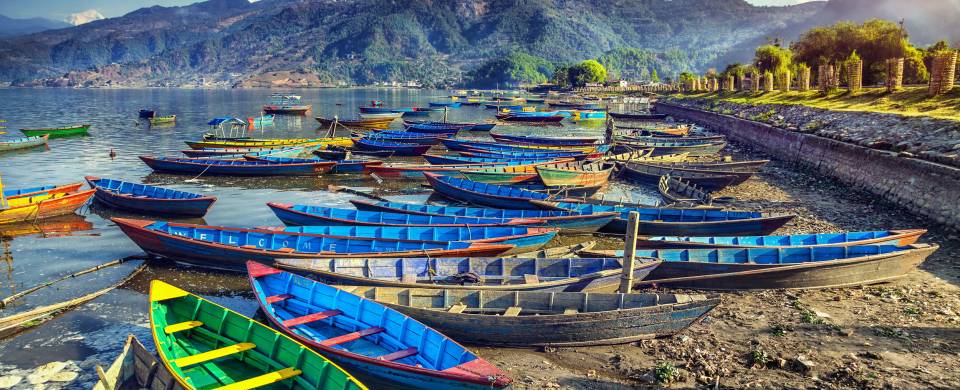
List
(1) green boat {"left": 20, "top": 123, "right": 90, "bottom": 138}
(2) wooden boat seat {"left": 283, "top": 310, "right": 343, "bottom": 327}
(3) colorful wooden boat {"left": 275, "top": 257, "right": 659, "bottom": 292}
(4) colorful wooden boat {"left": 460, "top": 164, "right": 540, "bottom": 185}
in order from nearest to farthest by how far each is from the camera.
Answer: (2) wooden boat seat {"left": 283, "top": 310, "right": 343, "bottom": 327} → (3) colorful wooden boat {"left": 275, "top": 257, "right": 659, "bottom": 292} → (4) colorful wooden boat {"left": 460, "top": 164, "right": 540, "bottom": 185} → (1) green boat {"left": 20, "top": 123, "right": 90, "bottom": 138}

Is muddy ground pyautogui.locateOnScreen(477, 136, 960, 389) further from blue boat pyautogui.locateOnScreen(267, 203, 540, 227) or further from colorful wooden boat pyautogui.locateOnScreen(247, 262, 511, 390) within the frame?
blue boat pyautogui.locateOnScreen(267, 203, 540, 227)

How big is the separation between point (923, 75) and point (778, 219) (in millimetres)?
40349

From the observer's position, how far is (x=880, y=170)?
26.7 metres

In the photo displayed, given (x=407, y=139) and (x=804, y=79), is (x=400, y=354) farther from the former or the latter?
(x=804, y=79)

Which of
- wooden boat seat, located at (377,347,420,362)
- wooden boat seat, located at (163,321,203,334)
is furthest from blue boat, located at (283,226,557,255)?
wooden boat seat, located at (377,347,420,362)

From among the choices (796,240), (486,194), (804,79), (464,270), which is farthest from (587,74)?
(464,270)

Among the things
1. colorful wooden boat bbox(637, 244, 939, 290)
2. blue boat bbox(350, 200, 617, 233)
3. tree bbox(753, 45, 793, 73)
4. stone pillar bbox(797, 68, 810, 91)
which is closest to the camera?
colorful wooden boat bbox(637, 244, 939, 290)

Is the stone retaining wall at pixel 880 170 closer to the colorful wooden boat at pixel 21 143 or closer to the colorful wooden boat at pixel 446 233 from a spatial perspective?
the colorful wooden boat at pixel 446 233

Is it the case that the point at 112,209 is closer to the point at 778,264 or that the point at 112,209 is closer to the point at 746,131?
the point at 778,264

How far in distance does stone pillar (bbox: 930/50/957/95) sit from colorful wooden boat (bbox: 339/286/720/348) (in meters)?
31.1

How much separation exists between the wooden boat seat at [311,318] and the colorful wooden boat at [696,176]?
77.5ft

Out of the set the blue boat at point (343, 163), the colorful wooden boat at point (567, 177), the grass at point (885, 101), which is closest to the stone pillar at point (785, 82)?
the grass at point (885, 101)

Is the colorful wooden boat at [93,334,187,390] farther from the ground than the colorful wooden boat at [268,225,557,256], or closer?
closer

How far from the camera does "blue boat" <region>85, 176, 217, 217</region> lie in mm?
25312
